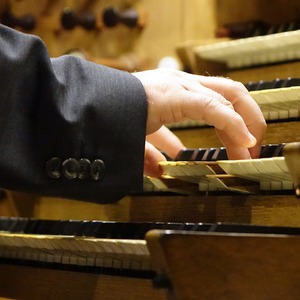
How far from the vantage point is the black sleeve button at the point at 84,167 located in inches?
35.9

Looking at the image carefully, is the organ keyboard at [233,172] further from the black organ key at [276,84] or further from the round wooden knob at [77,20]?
the round wooden knob at [77,20]

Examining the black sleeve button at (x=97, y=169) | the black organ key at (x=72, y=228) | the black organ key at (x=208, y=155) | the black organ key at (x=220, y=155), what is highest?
the black sleeve button at (x=97, y=169)

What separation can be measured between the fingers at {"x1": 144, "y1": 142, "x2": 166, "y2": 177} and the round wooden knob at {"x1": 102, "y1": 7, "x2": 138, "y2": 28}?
0.81 meters

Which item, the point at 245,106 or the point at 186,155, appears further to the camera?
the point at 186,155

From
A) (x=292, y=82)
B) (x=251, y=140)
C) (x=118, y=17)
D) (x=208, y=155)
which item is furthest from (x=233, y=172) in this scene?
(x=118, y=17)

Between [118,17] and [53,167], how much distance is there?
1.07 meters

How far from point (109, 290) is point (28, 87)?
12.1 inches

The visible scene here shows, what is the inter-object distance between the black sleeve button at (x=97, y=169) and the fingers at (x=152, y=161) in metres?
0.22

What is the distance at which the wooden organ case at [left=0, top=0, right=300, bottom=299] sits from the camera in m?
0.69

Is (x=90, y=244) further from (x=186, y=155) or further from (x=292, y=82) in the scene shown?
(x=292, y=82)

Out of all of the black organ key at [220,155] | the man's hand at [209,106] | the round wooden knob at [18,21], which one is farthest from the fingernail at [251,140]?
the round wooden knob at [18,21]

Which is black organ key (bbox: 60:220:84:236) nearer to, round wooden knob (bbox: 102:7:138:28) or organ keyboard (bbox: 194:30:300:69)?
organ keyboard (bbox: 194:30:300:69)

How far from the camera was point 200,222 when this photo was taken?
3.34 ft

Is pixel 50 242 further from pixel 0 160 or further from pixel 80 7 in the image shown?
pixel 80 7
